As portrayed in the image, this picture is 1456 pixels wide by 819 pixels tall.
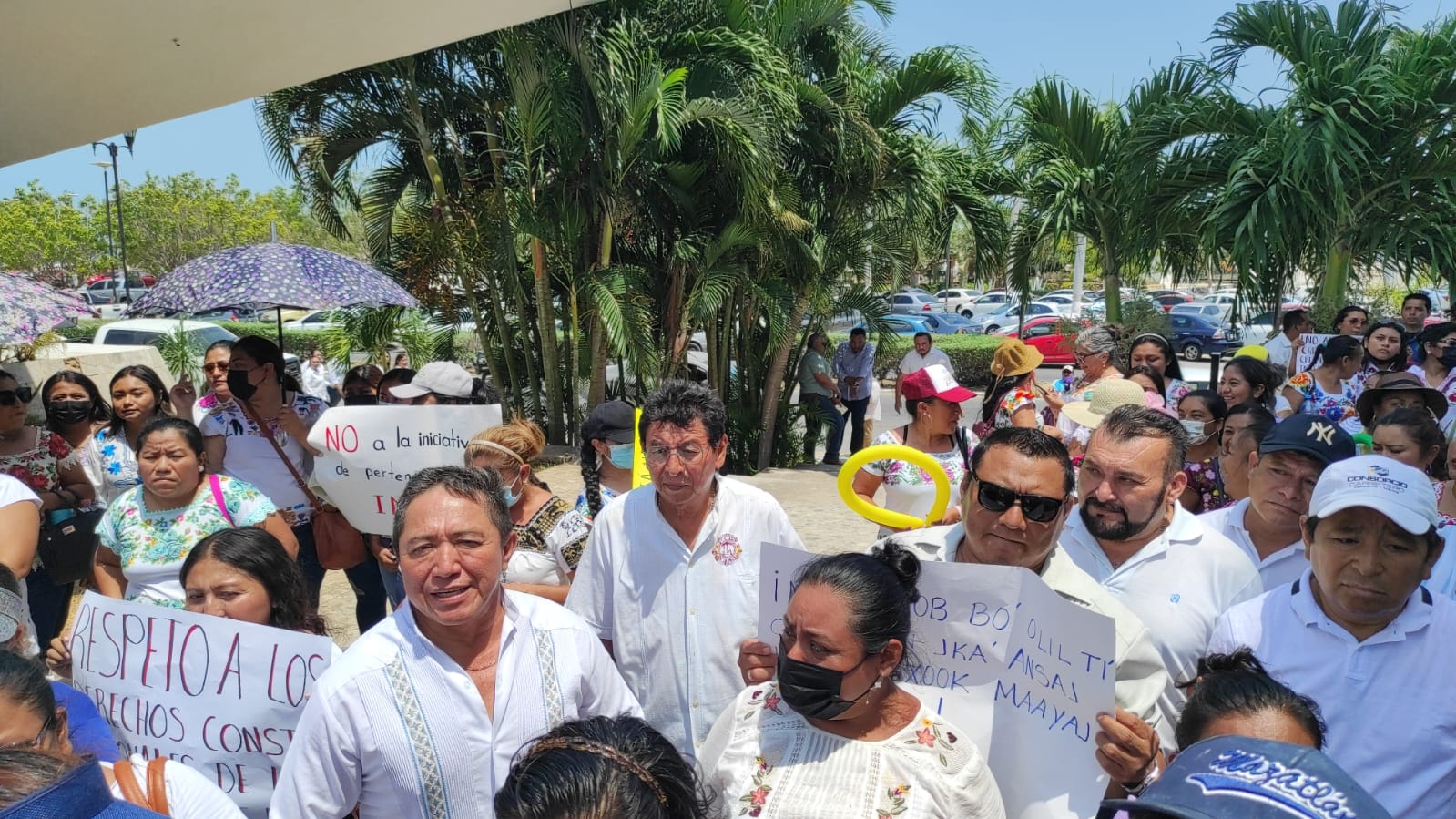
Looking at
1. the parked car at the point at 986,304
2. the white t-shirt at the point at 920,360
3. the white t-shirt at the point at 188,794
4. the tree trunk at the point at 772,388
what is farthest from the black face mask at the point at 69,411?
the parked car at the point at 986,304

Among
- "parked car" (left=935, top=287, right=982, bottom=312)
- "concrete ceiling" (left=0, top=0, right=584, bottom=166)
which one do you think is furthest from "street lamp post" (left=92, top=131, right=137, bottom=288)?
"parked car" (left=935, top=287, right=982, bottom=312)

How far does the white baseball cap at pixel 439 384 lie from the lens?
4.70m

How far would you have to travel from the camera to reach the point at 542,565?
3.54m

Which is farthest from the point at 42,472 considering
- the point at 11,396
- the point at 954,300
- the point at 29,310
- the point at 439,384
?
the point at 954,300

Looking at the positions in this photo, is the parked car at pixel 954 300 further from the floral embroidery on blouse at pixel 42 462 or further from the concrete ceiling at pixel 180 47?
the floral embroidery on blouse at pixel 42 462

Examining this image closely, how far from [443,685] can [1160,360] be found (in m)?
5.52

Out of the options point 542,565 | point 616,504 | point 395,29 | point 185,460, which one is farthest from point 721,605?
point 395,29

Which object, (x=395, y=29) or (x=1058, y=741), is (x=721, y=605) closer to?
(x=1058, y=741)

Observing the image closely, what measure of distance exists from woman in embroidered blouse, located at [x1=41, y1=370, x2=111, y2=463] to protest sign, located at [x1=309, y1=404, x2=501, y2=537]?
6.81ft

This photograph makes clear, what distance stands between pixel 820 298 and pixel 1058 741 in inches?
430

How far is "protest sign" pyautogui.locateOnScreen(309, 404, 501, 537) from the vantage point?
4094mm

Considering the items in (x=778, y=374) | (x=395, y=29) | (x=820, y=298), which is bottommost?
(x=778, y=374)

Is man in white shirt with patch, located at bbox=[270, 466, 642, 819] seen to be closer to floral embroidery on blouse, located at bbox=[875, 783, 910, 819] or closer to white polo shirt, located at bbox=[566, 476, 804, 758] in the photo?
white polo shirt, located at bbox=[566, 476, 804, 758]

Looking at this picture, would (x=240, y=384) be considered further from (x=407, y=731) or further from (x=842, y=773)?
(x=842, y=773)
